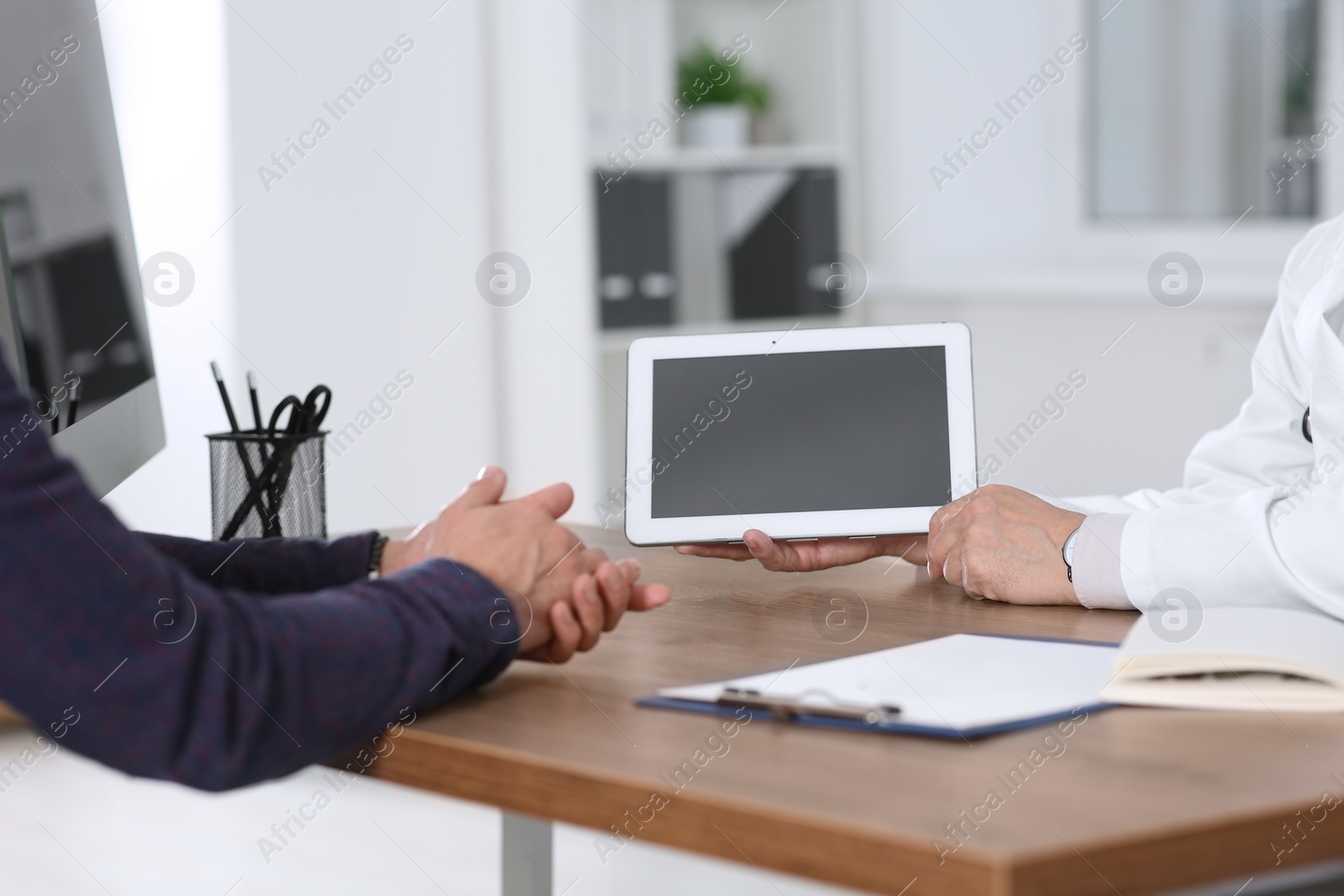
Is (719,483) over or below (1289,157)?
below

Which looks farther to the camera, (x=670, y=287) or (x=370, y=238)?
(x=670, y=287)

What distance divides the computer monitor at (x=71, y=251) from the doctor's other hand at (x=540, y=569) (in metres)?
0.28

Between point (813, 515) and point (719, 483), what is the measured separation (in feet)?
0.27

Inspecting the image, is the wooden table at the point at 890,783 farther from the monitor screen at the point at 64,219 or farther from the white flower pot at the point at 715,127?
the white flower pot at the point at 715,127

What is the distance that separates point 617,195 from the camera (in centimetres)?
358

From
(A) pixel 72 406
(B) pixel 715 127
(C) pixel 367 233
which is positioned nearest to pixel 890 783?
(A) pixel 72 406

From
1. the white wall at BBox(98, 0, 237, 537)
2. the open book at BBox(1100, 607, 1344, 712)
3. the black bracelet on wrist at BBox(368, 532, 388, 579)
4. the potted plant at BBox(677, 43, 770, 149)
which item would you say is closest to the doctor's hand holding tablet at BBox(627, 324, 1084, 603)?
the black bracelet on wrist at BBox(368, 532, 388, 579)

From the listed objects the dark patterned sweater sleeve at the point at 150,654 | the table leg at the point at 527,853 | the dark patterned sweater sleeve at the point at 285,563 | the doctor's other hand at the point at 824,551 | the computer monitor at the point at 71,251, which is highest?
the computer monitor at the point at 71,251

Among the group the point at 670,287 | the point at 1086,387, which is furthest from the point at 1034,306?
the point at 670,287

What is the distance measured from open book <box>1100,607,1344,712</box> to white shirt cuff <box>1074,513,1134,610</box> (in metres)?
0.24

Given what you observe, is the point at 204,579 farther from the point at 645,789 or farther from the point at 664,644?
the point at 645,789

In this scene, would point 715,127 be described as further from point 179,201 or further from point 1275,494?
point 1275,494

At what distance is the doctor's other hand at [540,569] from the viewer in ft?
2.90

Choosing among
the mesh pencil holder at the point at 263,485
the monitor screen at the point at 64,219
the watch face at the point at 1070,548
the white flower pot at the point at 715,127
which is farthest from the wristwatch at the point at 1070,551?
the white flower pot at the point at 715,127
